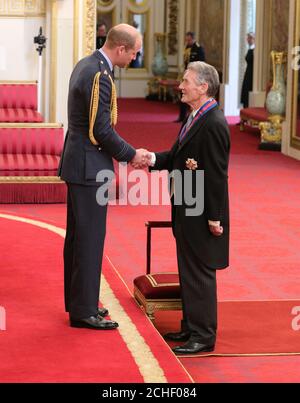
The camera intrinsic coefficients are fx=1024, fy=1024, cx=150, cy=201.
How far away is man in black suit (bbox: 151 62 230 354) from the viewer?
5.66 m

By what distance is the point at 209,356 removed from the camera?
18.8ft

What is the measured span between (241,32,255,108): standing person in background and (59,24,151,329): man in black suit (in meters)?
15.1

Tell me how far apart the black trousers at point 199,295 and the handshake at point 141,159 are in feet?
1.56

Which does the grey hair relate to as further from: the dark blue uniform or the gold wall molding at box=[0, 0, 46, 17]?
the gold wall molding at box=[0, 0, 46, 17]

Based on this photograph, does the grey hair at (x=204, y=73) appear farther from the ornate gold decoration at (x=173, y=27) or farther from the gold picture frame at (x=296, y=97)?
the ornate gold decoration at (x=173, y=27)

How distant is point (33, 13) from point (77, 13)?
2.34ft

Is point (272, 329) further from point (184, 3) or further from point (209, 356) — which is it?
point (184, 3)

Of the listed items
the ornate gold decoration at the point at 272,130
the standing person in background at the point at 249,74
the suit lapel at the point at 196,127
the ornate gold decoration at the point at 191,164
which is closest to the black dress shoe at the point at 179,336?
the ornate gold decoration at the point at 191,164

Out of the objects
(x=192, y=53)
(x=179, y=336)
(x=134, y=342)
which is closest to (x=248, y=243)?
(x=179, y=336)

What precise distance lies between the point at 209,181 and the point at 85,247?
78 cm

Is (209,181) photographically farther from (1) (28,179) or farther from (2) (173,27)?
(2) (173,27)

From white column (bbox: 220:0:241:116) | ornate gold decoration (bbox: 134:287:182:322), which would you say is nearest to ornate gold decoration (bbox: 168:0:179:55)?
white column (bbox: 220:0:241:116)

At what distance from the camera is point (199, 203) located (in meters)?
5.75

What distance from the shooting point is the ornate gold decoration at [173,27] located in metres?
26.4
